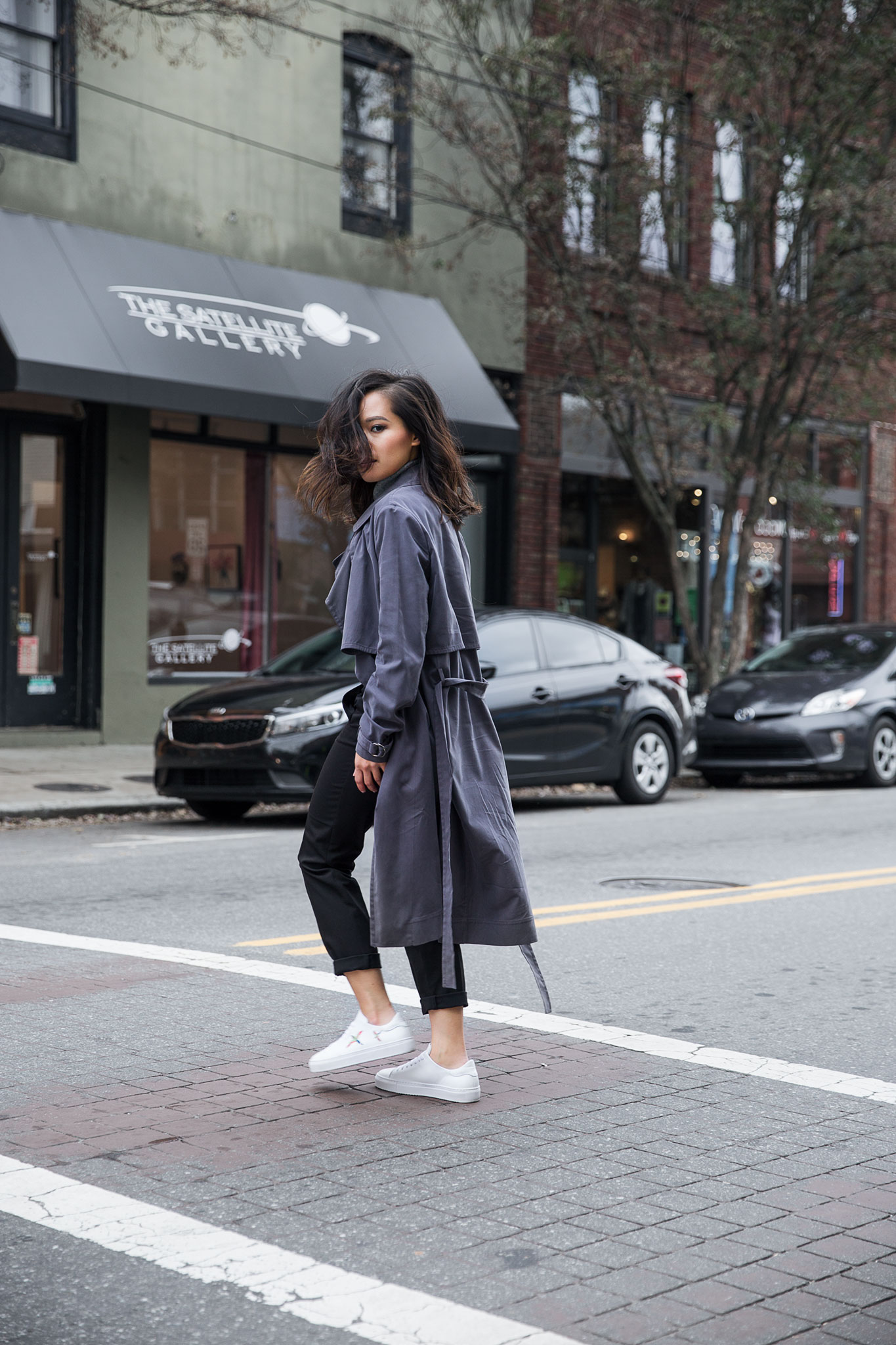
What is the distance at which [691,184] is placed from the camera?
58.7ft

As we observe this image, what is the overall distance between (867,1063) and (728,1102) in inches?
27.1

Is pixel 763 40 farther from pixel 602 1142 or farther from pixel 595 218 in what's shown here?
pixel 602 1142

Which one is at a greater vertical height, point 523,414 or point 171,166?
point 171,166

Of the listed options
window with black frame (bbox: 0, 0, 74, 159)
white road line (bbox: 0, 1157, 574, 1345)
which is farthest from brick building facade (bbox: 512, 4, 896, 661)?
white road line (bbox: 0, 1157, 574, 1345)

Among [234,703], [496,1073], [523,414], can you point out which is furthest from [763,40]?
[496,1073]

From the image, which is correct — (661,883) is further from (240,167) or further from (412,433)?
(240,167)

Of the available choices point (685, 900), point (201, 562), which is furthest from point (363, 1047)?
point (201, 562)

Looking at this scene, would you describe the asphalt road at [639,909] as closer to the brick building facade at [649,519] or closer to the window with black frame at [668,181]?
the window with black frame at [668,181]

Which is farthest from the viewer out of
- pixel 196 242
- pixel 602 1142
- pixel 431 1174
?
pixel 196 242

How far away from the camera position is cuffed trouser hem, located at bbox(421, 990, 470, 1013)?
4.62m

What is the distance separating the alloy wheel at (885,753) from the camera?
615 inches

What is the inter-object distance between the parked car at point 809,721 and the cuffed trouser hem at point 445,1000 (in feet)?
36.2

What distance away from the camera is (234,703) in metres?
11.6

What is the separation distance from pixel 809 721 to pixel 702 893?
689cm
